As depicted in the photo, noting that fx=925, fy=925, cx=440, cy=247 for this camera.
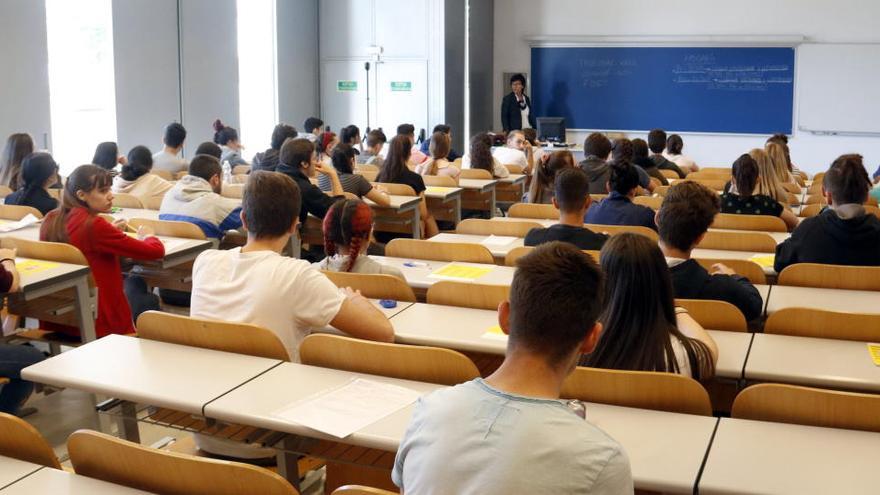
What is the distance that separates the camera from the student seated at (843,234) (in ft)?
14.6

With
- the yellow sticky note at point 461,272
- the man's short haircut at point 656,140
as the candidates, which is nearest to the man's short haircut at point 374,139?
the man's short haircut at point 656,140

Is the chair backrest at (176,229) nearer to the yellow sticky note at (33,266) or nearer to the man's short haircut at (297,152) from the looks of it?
the yellow sticky note at (33,266)

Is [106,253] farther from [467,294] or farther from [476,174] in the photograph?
[476,174]

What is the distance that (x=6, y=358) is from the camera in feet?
12.0

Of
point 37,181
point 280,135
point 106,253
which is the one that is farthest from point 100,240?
point 280,135

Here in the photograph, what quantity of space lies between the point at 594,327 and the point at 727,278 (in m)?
2.01

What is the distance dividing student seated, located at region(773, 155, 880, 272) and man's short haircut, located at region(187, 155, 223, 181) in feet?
11.4

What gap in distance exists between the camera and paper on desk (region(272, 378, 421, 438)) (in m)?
2.41

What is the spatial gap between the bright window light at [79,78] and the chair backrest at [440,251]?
5.80 metres

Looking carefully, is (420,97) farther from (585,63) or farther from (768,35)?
(768,35)

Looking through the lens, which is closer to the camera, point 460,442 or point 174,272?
point 460,442

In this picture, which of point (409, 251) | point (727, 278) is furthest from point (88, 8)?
point (727, 278)

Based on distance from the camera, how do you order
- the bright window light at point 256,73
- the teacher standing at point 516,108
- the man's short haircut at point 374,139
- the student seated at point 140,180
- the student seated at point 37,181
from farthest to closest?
the teacher standing at point 516,108 < the bright window light at point 256,73 < the man's short haircut at point 374,139 < the student seated at point 140,180 < the student seated at point 37,181

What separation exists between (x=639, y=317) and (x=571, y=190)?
182 centimetres
